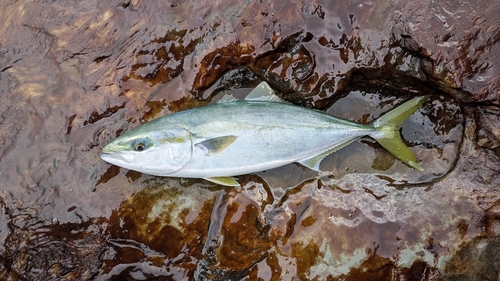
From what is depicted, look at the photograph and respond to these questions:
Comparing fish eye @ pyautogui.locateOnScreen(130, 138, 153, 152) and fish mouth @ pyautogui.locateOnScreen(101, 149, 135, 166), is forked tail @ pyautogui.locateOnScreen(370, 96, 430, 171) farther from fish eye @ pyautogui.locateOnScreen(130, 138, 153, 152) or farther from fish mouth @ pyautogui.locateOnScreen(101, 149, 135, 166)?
fish mouth @ pyautogui.locateOnScreen(101, 149, 135, 166)

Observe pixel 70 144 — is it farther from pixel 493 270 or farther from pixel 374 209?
pixel 493 270

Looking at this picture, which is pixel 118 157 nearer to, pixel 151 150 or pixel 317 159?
pixel 151 150

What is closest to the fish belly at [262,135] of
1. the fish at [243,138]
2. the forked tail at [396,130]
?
the fish at [243,138]

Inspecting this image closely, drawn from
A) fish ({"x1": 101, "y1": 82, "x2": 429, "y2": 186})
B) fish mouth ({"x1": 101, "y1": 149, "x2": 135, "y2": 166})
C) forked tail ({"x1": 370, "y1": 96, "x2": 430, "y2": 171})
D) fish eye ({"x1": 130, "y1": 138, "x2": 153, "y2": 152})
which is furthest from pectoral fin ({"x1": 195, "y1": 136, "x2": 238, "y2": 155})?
forked tail ({"x1": 370, "y1": 96, "x2": 430, "y2": 171})

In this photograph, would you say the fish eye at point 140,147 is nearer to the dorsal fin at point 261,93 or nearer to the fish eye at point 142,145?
the fish eye at point 142,145

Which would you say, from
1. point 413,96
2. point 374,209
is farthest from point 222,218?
point 413,96

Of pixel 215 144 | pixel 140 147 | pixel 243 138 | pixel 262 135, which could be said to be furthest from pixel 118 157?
pixel 262 135

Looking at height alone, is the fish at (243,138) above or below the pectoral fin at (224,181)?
above
